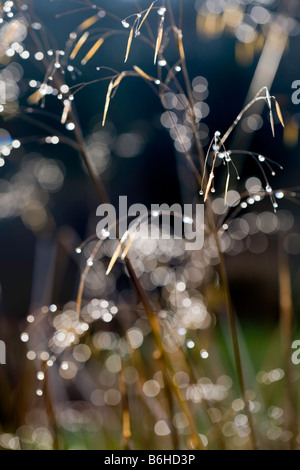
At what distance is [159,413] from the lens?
0.82 meters

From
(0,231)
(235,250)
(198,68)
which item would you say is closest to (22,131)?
(0,231)

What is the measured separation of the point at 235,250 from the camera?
2014mm

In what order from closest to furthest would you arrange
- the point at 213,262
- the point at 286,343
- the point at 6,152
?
the point at 6,152, the point at 286,343, the point at 213,262

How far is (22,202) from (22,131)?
1323 mm

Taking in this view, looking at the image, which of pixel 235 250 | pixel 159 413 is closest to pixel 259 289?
pixel 235 250

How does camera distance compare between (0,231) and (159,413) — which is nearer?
(159,413)

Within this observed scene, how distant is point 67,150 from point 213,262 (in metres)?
1.62

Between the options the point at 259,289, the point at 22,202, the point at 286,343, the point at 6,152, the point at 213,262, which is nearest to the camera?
the point at 6,152

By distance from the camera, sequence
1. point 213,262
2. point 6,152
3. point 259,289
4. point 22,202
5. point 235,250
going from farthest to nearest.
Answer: point 259,289 → point 235,250 → point 22,202 → point 213,262 → point 6,152

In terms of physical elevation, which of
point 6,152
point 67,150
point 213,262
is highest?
point 67,150

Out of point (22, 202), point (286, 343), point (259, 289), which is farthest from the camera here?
point (259, 289)
